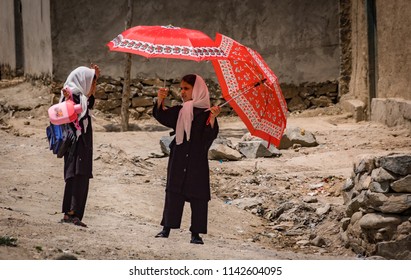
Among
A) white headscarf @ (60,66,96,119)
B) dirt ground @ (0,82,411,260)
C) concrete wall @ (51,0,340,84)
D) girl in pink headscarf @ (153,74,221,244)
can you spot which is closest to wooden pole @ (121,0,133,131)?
dirt ground @ (0,82,411,260)

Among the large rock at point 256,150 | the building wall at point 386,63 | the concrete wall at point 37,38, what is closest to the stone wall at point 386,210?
the large rock at point 256,150

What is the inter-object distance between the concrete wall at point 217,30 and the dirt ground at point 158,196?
4.90ft

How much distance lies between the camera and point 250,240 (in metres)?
8.81

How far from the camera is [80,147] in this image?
7.44m

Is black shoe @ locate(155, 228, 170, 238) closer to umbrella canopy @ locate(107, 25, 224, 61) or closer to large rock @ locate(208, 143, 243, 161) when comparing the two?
umbrella canopy @ locate(107, 25, 224, 61)

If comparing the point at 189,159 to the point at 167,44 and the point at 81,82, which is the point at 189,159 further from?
the point at 81,82

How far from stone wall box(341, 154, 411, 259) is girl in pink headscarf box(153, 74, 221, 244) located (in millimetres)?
1583

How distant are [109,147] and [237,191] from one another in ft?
6.23

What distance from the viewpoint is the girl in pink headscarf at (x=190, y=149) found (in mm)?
6883

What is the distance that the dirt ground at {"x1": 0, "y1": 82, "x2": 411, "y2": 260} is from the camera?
7.02 m

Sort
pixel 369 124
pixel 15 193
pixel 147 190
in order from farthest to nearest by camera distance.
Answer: pixel 369 124 → pixel 147 190 → pixel 15 193

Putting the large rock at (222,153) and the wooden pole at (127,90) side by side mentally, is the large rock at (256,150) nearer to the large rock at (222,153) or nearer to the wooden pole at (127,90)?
the large rock at (222,153)
